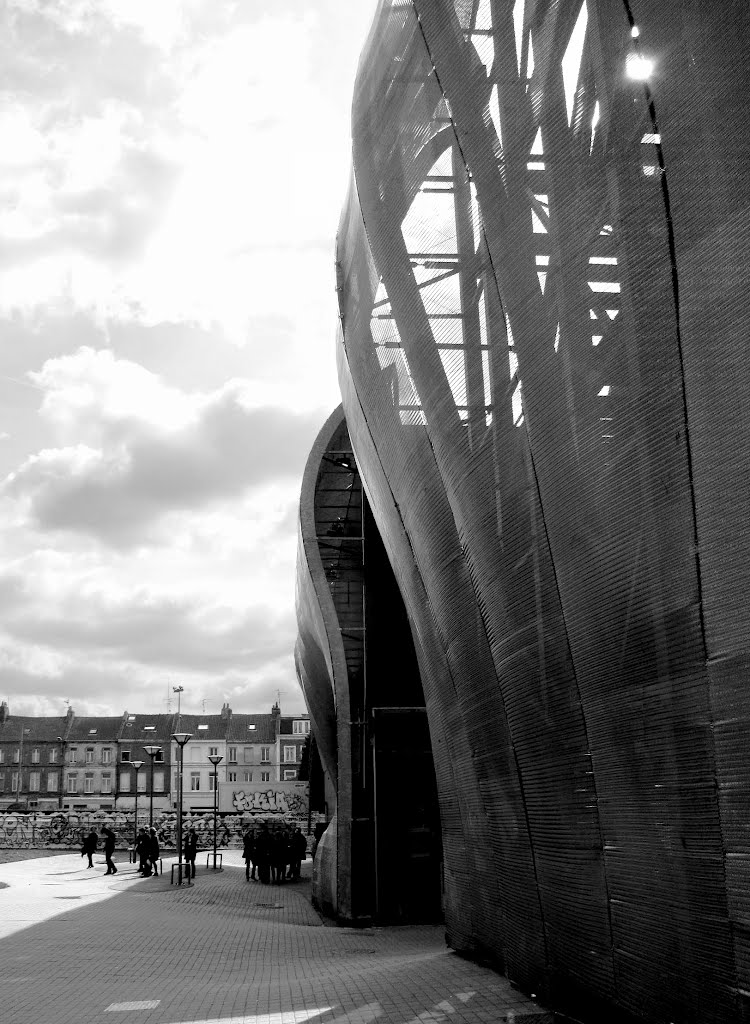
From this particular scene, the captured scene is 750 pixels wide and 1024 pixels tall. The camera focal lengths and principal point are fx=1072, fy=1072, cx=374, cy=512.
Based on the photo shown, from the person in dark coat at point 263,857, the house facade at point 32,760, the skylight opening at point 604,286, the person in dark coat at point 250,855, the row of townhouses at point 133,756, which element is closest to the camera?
the skylight opening at point 604,286

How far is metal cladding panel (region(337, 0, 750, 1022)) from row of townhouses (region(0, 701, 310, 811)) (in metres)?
77.0

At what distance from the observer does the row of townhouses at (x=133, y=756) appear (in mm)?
86688

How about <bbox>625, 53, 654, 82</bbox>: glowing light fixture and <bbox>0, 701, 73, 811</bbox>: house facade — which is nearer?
<bbox>625, 53, 654, 82</bbox>: glowing light fixture

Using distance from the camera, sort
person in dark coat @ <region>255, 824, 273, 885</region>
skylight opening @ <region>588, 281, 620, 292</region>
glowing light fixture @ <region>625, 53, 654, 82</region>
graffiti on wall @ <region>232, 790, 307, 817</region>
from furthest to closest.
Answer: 1. graffiti on wall @ <region>232, 790, 307, 817</region>
2. person in dark coat @ <region>255, 824, 273, 885</region>
3. skylight opening @ <region>588, 281, 620, 292</region>
4. glowing light fixture @ <region>625, 53, 654, 82</region>

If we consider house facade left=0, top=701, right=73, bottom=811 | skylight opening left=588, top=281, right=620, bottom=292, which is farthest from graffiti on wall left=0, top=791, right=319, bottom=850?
skylight opening left=588, top=281, right=620, bottom=292

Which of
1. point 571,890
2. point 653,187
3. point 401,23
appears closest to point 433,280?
point 401,23

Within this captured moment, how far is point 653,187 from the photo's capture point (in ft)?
21.6

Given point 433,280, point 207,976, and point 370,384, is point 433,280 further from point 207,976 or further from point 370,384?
point 207,976

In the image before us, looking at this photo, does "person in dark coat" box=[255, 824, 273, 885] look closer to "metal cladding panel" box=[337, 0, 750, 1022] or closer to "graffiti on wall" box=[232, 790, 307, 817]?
"metal cladding panel" box=[337, 0, 750, 1022]

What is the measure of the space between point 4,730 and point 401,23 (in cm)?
9041

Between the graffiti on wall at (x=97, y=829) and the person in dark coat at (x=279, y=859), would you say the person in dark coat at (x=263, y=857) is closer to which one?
the person in dark coat at (x=279, y=859)

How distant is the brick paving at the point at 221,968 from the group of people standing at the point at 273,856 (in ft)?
17.9

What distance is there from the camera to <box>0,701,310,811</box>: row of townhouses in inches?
3413

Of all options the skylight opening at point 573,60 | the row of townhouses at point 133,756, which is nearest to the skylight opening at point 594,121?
the skylight opening at point 573,60
